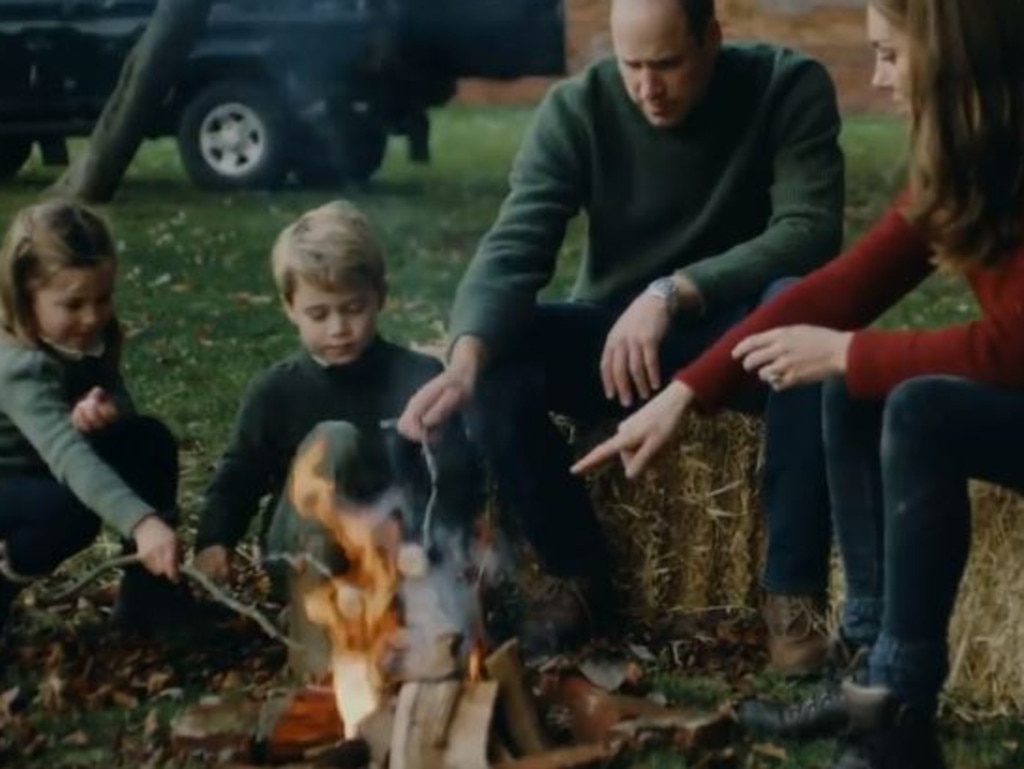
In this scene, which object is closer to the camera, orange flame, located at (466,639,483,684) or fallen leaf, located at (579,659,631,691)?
orange flame, located at (466,639,483,684)

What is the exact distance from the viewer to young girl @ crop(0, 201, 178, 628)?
5.16 meters

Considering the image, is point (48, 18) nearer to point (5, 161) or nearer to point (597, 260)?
point (5, 161)

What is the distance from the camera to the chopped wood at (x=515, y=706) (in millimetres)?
4523

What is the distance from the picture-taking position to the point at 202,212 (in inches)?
547

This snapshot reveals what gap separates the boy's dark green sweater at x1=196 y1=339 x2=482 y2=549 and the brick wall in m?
12.6

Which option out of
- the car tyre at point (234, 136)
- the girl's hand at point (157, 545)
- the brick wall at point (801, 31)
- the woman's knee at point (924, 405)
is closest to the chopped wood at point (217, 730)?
the girl's hand at point (157, 545)

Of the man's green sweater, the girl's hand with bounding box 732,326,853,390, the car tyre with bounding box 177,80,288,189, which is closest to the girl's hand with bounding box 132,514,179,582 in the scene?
the man's green sweater

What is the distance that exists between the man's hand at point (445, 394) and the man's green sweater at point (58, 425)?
0.51 metres

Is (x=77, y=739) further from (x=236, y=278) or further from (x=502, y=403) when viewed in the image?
(x=236, y=278)

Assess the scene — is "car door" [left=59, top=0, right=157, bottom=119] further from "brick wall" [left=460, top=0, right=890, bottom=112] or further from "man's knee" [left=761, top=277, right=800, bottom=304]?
"man's knee" [left=761, top=277, right=800, bottom=304]

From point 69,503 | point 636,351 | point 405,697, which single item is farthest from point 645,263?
point 405,697

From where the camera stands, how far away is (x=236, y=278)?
36.9 feet

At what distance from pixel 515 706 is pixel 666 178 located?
4.35 feet

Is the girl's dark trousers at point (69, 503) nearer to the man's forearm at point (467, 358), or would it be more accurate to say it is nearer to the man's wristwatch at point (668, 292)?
the man's forearm at point (467, 358)
